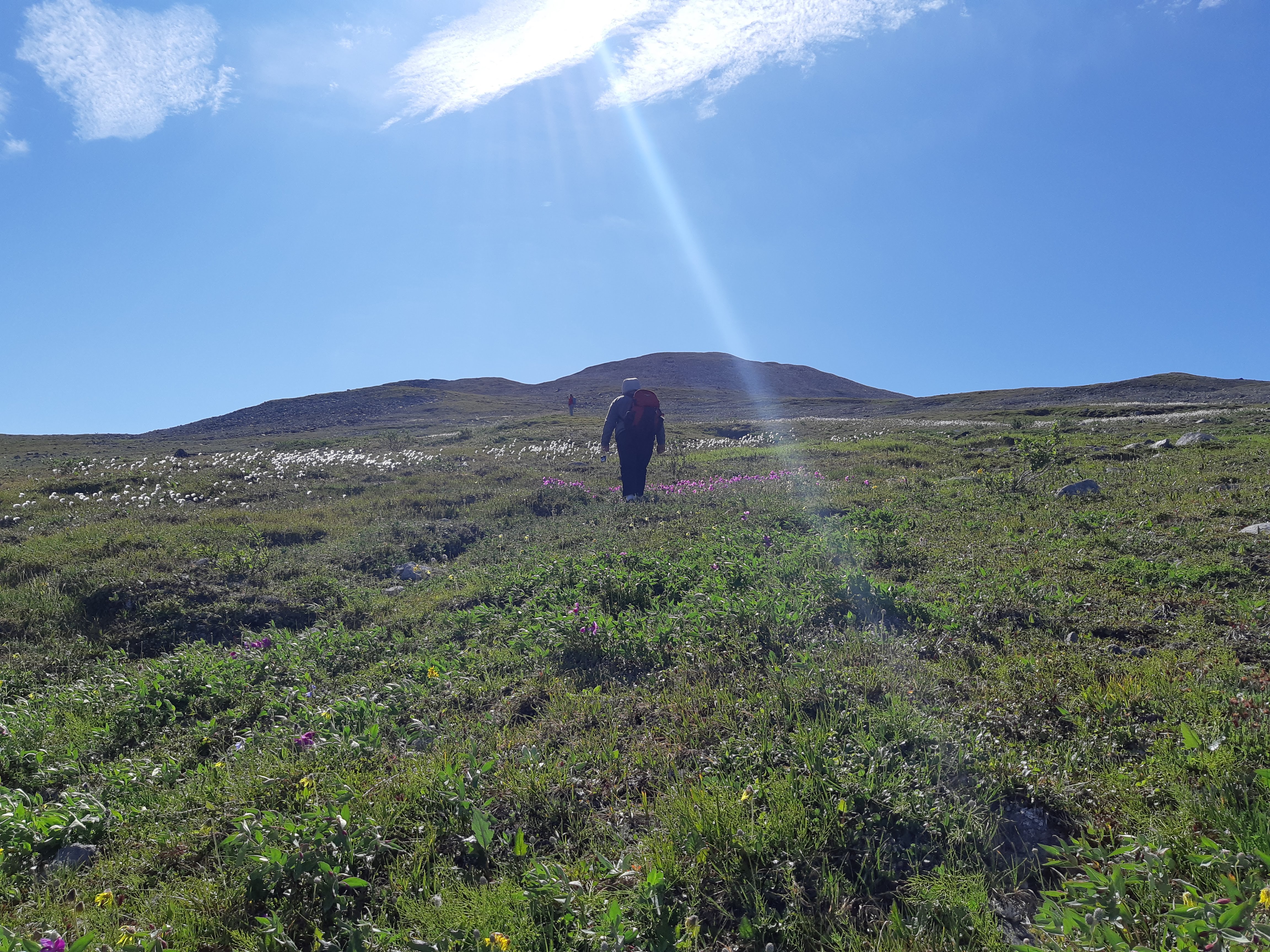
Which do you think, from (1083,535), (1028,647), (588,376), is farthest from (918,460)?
(588,376)

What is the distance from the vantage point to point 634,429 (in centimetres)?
1483

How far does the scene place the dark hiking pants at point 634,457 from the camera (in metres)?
14.9

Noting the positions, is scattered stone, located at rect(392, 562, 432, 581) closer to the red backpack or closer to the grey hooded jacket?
the grey hooded jacket

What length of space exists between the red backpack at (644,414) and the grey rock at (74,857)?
39.3ft

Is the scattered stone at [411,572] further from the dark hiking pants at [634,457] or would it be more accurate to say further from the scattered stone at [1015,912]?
the scattered stone at [1015,912]

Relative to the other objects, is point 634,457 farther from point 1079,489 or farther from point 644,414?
point 1079,489

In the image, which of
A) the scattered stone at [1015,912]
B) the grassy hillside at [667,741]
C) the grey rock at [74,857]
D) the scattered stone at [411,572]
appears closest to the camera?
the scattered stone at [1015,912]

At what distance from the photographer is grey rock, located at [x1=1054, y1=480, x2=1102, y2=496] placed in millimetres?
11195

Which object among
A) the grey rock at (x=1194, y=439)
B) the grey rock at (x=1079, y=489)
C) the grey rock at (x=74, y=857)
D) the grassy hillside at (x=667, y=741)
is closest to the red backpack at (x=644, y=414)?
the grassy hillside at (x=667, y=741)

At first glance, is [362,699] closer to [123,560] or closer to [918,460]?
[123,560]

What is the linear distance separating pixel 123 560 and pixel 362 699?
710cm

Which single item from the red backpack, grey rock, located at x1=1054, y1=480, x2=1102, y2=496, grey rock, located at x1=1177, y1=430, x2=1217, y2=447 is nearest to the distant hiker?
the red backpack

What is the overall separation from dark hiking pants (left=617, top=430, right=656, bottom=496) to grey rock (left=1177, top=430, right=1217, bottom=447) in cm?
1344

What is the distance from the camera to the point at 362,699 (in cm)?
491
